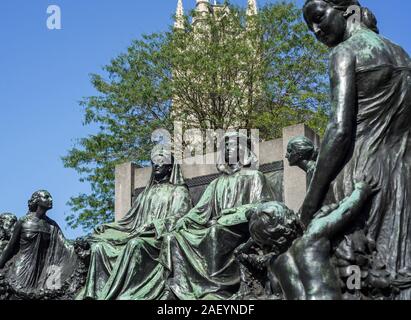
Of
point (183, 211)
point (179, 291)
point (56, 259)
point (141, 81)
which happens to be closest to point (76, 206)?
point (141, 81)

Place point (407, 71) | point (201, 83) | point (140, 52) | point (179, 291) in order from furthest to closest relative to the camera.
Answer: point (140, 52)
point (201, 83)
point (179, 291)
point (407, 71)

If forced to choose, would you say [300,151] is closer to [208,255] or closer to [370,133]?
[208,255]

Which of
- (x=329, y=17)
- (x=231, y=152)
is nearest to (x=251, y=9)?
(x=231, y=152)

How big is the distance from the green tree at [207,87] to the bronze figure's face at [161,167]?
48.7 ft

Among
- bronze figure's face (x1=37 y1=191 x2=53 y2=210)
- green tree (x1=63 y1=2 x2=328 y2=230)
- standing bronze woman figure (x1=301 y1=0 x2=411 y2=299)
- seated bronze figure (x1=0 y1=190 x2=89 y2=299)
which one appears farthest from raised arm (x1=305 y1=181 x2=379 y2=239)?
green tree (x1=63 y1=2 x2=328 y2=230)

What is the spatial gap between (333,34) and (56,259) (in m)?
7.18

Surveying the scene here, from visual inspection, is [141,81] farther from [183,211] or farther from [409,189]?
[409,189]

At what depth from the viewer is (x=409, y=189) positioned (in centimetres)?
523

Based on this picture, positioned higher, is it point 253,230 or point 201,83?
point 201,83

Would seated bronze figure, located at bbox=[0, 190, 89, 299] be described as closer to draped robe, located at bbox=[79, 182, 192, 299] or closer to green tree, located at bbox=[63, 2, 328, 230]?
draped robe, located at bbox=[79, 182, 192, 299]

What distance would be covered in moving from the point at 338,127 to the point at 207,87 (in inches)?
843

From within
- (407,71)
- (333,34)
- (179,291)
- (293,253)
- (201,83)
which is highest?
(201,83)

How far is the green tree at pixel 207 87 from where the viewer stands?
2666 centimetres

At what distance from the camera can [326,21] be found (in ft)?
18.7
